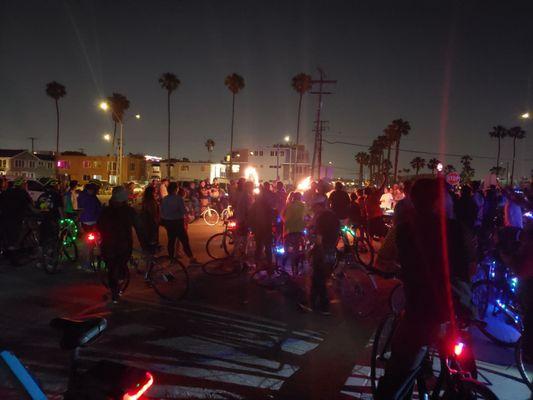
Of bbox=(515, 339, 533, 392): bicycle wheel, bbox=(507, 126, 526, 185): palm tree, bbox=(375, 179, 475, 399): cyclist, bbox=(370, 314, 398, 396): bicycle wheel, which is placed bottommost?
bbox=(515, 339, 533, 392): bicycle wheel

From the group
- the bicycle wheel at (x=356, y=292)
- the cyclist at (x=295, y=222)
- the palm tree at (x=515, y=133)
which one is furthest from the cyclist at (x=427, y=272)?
the palm tree at (x=515, y=133)

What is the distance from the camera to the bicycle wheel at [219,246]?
11.0 meters

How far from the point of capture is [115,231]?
6699 millimetres

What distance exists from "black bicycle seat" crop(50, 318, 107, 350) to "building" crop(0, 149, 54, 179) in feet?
248

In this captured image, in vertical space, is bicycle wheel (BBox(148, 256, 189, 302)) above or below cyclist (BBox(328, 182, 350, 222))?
below

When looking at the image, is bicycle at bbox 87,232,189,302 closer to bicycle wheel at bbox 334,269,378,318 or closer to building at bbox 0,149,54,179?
bicycle wheel at bbox 334,269,378,318

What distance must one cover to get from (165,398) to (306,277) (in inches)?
219

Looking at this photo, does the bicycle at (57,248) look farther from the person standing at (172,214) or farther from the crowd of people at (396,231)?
the person standing at (172,214)

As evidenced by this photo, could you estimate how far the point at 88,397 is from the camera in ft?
7.79

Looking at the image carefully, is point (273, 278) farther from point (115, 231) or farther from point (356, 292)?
point (115, 231)

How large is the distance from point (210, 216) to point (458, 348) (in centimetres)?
1763

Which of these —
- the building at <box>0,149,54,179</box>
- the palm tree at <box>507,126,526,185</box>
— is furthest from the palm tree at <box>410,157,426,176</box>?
the building at <box>0,149,54,179</box>

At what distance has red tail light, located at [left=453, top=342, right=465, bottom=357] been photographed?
2.99m

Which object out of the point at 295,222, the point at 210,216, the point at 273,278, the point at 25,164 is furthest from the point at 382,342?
the point at 25,164
